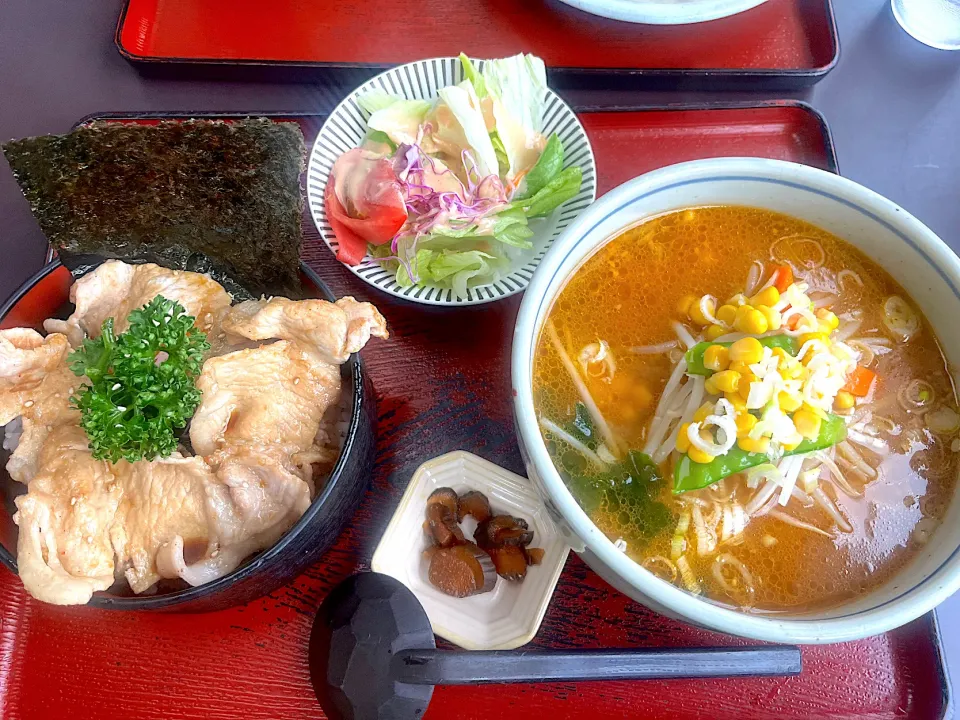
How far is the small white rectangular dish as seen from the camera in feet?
4.00

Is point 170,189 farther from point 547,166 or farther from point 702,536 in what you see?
point 702,536

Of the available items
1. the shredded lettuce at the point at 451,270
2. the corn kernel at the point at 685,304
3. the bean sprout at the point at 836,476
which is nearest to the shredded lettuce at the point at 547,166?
the shredded lettuce at the point at 451,270

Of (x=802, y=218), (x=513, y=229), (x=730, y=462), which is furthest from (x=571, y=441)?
(x=513, y=229)

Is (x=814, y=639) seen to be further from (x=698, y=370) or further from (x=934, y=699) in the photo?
(x=934, y=699)

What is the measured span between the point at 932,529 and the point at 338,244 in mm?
1325

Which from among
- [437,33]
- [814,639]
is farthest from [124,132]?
[814,639]

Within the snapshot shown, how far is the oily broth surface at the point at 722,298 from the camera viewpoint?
1.08 m

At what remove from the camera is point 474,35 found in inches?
73.8

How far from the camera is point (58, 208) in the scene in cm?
115

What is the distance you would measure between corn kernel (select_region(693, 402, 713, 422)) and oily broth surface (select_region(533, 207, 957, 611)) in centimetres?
13

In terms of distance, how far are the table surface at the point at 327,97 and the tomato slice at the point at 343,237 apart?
0.35 m

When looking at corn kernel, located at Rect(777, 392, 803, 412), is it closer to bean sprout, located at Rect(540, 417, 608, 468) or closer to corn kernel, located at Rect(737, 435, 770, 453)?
corn kernel, located at Rect(737, 435, 770, 453)

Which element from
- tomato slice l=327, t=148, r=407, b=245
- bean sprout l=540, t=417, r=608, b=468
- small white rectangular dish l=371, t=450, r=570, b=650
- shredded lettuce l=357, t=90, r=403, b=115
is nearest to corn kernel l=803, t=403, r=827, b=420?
bean sprout l=540, t=417, r=608, b=468

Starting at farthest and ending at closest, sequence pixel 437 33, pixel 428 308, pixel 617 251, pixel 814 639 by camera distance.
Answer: pixel 437 33 < pixel 428 308 < pixel 617 251 < pixel 814 639
